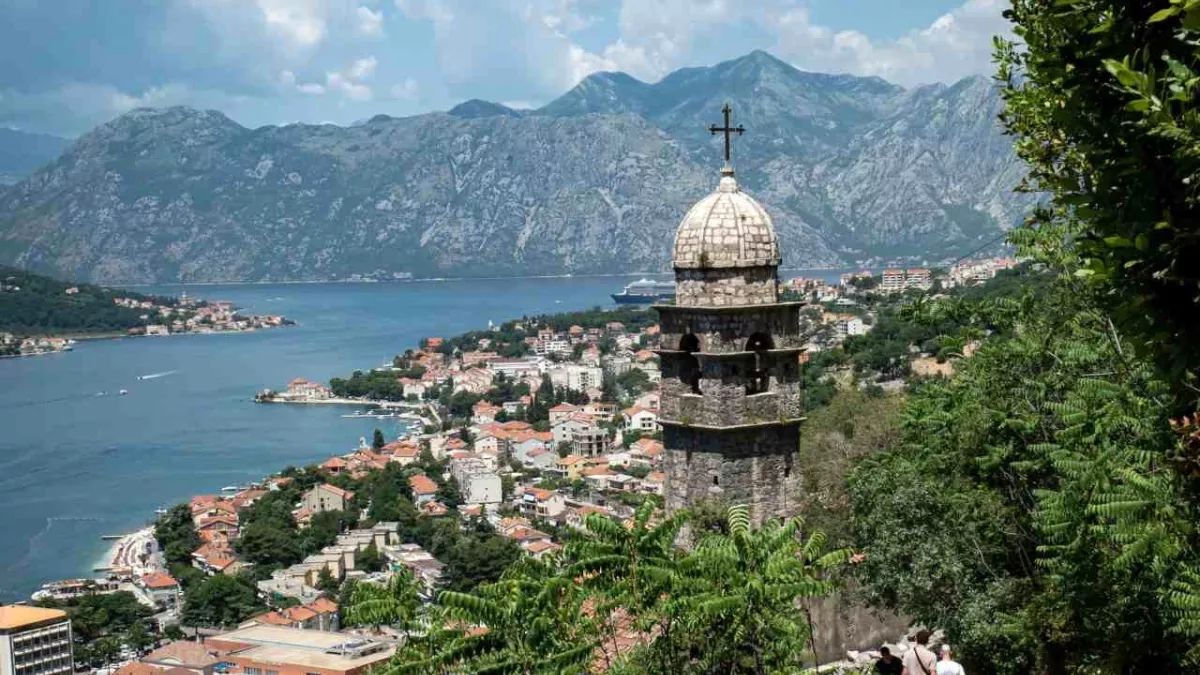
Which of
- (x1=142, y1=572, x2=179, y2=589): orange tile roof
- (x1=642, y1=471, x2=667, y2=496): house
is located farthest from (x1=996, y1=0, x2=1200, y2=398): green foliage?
(x1=642, y1=471, x2=667, y2=496): house

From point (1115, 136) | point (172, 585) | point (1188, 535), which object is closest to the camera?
point (1115, 136)

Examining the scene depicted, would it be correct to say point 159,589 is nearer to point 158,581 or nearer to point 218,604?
point 158,581

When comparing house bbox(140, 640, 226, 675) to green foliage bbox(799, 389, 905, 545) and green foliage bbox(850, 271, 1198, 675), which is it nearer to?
green foliage bbox(799, 389, 905, 545)

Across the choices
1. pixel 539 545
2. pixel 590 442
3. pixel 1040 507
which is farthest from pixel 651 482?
pixel 1040 507

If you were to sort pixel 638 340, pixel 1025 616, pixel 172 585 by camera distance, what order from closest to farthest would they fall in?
1. pixel 1025 616
2. pixel 172 585
3. pixel 638 340

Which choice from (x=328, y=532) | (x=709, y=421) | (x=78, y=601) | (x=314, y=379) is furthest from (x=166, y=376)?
(x=709, y=421)

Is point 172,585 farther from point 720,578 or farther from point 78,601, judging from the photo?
point 720,578
